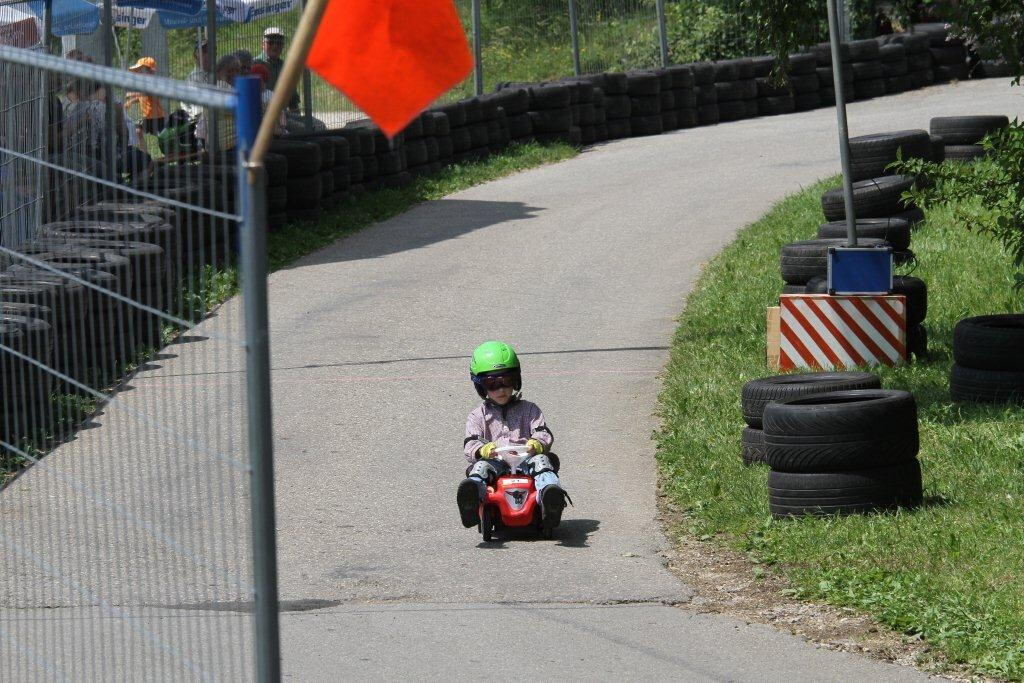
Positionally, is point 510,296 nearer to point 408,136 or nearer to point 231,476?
point 408,136

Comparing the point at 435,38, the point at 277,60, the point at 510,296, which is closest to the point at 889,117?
the point at 277,60

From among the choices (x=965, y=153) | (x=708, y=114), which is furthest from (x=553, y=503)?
(x=708, y=114)

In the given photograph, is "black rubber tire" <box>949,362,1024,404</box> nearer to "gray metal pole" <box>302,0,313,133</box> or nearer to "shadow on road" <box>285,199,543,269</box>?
"shadow on road" <box>285,199,543,269</box>

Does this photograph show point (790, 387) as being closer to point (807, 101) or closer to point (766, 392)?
point (766, 392)

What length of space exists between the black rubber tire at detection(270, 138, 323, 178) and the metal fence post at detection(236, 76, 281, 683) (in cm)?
1434

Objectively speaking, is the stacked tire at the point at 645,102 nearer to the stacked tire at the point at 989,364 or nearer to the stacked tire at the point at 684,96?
the stacked tire at the point at 684,96

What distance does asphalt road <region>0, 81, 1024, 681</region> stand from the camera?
491cm

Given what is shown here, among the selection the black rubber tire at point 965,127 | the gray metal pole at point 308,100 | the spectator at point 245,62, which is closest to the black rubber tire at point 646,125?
the black rubber tire at point 965,127

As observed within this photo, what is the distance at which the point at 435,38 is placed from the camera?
3182 mm

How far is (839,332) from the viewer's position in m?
10.6

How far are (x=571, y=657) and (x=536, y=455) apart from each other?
1999 millimetres

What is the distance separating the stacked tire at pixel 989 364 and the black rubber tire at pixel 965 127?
910 cm

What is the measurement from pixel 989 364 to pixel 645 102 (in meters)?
16.2

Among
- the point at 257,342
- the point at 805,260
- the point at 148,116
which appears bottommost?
the point at 805,260
